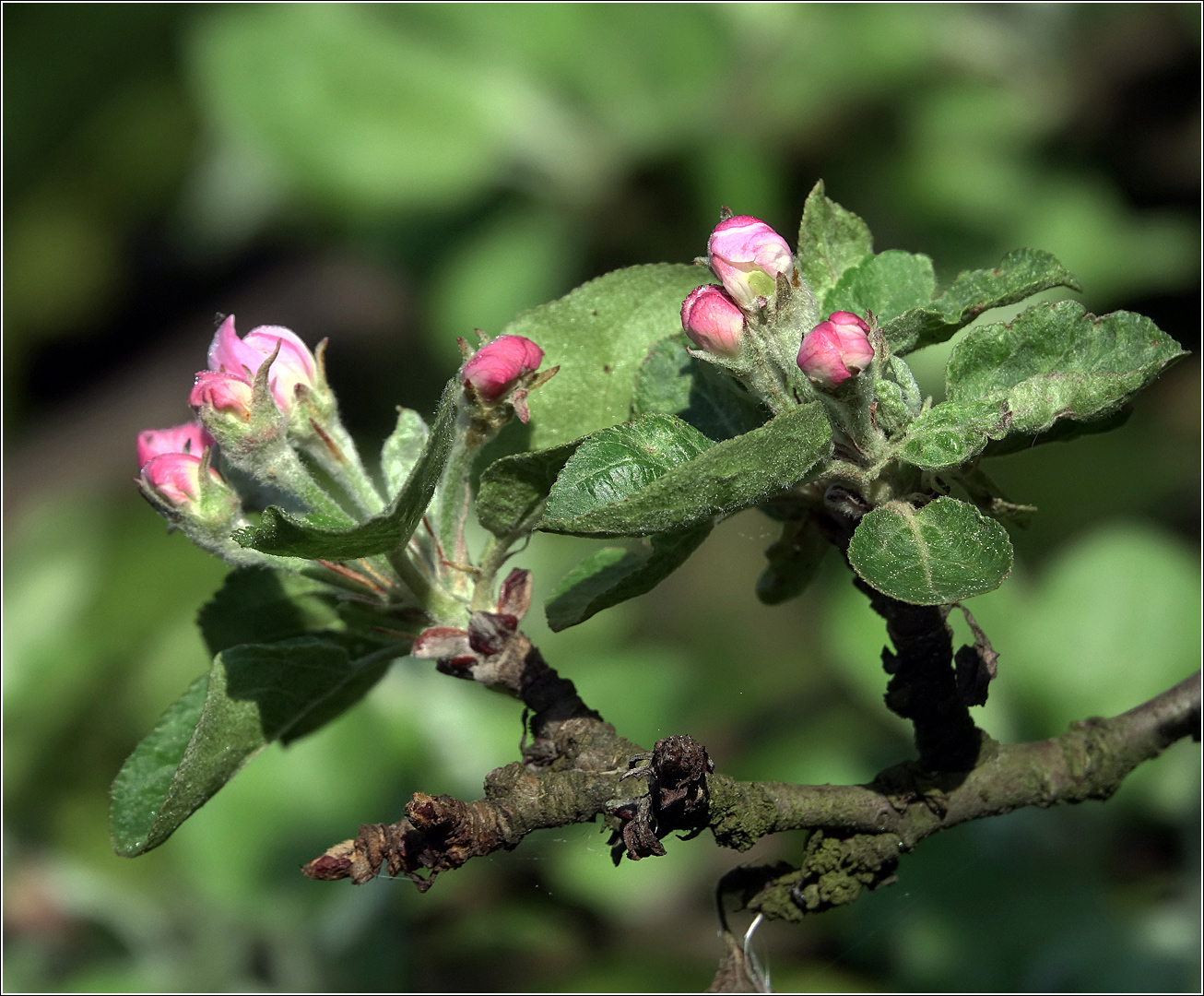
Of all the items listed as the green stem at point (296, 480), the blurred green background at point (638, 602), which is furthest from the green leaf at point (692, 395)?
the blurred green background at point (638, 602)

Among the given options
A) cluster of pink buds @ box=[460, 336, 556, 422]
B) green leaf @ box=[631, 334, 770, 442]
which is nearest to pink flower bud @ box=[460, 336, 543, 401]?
cluster of pink buds @ box=[460, 336, 556, 422]

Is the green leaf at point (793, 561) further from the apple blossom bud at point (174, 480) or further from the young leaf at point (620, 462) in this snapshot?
the apple blossom bud at point (174, 480)

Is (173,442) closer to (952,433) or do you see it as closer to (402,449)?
(402,449)

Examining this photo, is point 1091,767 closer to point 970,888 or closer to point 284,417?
point 284,417

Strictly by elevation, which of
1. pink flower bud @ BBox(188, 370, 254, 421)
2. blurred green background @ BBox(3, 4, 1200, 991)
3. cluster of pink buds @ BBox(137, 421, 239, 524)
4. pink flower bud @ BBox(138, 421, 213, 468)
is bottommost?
blurred green background @ BBox(3, 4, 1200, 991)

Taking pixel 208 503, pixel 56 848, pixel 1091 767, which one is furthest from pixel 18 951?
pixel 1091 767

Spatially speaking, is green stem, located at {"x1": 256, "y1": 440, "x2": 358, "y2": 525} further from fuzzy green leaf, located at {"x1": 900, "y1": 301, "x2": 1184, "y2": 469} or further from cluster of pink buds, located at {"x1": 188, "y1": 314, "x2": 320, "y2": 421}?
fuzzy green leaf, located at {"x1": 900, "y1": 301, "x2": 1184, "y2": 469}

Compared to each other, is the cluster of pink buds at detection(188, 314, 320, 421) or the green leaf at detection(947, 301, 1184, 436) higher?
the cluster of pink buds at detection(188, 314, 320, 421)

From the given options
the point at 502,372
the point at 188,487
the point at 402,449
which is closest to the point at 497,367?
the point at 502,372
